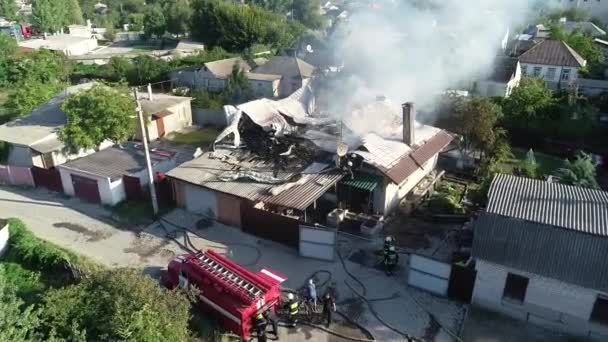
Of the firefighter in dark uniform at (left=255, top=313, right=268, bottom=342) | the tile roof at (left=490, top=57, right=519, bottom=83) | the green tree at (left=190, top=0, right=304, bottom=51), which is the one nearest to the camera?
the firefighter in dark uniform at (left=255, top=313, right=268, bottom=342)

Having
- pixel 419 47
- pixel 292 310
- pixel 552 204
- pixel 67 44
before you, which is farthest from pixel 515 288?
pixel 67 44

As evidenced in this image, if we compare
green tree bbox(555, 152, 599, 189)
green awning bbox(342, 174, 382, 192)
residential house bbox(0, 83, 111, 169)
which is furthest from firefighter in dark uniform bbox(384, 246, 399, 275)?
residential house bbox(0, 83, 111, 169)

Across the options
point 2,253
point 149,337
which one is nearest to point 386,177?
point 149,337

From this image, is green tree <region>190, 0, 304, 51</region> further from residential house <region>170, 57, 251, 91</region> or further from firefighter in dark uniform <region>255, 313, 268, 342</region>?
firefighter in dark uniform <region>255, 313, 268, 342</region>

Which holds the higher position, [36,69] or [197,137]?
[36,69]

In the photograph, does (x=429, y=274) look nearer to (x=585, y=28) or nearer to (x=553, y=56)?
(x=553, y=56)

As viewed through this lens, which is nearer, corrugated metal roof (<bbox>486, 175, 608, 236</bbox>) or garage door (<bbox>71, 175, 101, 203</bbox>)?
corrugated metal roof (<bbox>486, 175, 608, 236</bbox>)
